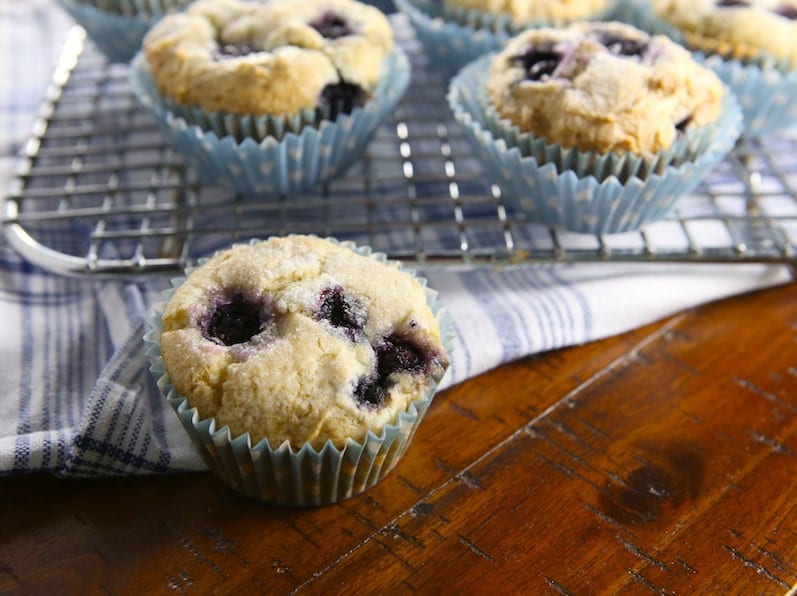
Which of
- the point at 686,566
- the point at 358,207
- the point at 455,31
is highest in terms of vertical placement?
the point at 455,31

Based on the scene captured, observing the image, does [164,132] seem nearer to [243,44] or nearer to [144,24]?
[243,44]

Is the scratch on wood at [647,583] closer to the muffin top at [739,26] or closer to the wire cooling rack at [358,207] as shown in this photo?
the wire cooling rack at [358,207]

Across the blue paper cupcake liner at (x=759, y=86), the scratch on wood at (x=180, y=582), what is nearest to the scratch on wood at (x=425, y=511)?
the scratch on wood at (x=180, y=582)

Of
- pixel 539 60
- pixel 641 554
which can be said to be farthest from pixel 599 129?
pixel 641 554

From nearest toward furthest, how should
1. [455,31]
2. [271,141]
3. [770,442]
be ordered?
[770,442], [271,141], [455,31]

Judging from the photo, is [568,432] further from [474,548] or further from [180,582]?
[180,582]
